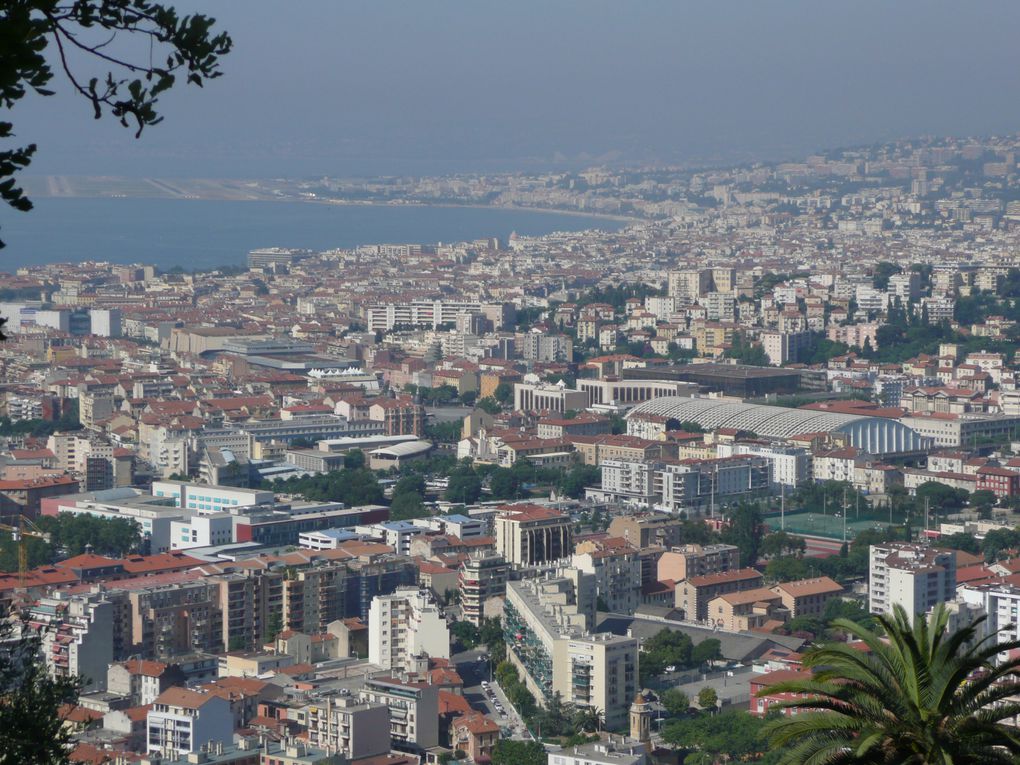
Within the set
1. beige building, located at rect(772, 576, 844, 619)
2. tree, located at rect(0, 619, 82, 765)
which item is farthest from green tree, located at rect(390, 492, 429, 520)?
tree, located at rect(0, 619, 82, 765)

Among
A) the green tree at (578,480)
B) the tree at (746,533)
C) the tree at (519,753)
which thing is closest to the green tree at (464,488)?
the green tree at (578,480)

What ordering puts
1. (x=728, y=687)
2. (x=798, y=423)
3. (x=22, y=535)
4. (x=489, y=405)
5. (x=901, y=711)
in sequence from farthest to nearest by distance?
(x=489, y=405) → (x=798, y=423) → (x=22, y=535) → (x=728, y=687) → (x=901, y=711)

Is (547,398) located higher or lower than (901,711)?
lower

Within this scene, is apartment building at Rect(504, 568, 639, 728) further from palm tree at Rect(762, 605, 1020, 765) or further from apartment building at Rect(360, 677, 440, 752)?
palm tree at Rect(762, 605, 1020, 765)

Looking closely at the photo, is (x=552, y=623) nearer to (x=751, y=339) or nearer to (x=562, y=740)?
(x=562, y=740)

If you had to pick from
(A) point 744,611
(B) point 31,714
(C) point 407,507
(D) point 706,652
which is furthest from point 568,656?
(B) point 31,714

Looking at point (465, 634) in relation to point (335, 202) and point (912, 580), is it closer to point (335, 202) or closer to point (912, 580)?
point (912, 580)

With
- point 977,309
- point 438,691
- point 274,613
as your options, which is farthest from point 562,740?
point 977,309

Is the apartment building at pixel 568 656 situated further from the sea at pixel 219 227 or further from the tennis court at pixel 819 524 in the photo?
the sea at pixel 219 227
